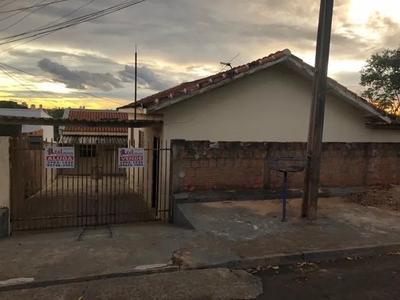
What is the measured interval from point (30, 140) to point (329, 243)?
12249 millimetres

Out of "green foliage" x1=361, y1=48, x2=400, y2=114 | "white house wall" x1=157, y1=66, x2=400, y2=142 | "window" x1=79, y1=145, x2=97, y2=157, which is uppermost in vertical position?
"green foliage" x1=361, y1=48, x2=400, y2=114

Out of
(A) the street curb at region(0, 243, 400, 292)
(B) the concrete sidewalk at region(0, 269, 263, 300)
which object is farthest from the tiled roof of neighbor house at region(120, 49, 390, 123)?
(B) the concrete sidewalk at region(0, 269, 263, 300)

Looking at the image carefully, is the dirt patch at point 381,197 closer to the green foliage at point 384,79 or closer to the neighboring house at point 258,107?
the neighboring house at point 258,107

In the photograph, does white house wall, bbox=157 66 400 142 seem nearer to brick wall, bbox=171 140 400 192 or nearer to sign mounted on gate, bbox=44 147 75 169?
brick wall, bbox=171 140 400 192

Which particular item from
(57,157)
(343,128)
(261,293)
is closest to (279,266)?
(261,293)

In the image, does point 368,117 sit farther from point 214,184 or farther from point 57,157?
point 57,157

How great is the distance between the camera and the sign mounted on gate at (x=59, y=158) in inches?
294

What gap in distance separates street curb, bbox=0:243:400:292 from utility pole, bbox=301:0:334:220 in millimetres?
1589

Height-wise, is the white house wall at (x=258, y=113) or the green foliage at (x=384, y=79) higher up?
the green foliage at (x=384, y=79)

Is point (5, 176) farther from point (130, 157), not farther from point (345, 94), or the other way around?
point (345, 94)

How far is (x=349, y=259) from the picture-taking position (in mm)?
5484

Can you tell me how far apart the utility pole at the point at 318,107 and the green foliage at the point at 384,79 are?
56.9 feet

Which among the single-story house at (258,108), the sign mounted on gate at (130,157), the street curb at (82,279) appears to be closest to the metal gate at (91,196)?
the sign mounted on gate at (130,157)

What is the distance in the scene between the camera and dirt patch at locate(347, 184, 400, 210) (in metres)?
8.58
